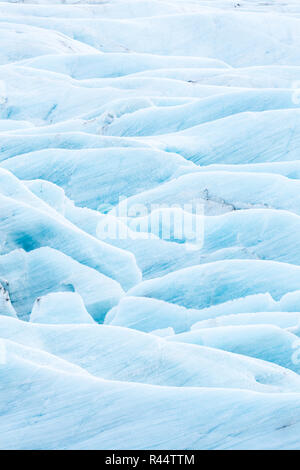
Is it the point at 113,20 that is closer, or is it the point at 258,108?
the point at 258,108

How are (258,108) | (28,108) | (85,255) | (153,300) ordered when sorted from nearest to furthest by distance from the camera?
(153,300) → (85,255) → (258,108) → (28,108)

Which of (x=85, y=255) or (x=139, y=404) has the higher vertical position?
(x=139, y=404)

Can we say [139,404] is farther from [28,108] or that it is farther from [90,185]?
[28,108]

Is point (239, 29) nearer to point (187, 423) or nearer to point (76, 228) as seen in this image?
point (76, 228)

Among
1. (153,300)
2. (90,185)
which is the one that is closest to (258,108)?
(90,185)

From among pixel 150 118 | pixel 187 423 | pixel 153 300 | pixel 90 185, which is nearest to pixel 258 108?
pixel 150 118
